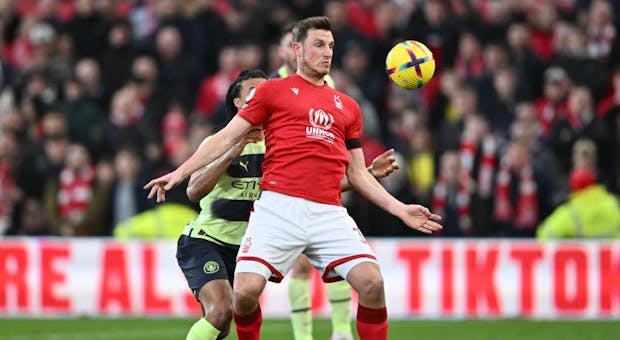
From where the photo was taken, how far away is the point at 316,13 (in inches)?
701

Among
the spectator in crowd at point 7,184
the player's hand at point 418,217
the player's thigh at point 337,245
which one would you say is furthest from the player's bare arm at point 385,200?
the spectator in crowd at point 7,184

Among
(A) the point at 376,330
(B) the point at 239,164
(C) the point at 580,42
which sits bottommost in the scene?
(A) the point at 376,330

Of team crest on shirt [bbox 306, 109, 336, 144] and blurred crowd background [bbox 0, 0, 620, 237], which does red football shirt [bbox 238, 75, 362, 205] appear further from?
blurred crowd background [bbox 0, 0, 620, 237]

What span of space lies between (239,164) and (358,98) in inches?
298

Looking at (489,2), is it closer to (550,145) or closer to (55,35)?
(550,145)

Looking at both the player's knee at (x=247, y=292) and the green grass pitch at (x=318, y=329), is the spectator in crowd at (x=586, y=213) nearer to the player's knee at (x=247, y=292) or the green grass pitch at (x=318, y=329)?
the green grass pitch at (x=318, y=329)

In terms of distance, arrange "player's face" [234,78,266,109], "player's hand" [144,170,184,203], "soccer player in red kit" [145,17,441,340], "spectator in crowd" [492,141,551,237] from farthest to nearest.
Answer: "spectator in crowd" [492,141,551,237] < "player's face" [234,78,266,109] < "soccer player in red kit" [145,17,441,340] < "player's hand" [144,170,184,203]

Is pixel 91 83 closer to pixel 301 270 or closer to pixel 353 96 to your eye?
pixel 353 96

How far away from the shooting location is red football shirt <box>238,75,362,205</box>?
7.74 m

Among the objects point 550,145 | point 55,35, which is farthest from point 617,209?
point 55,35

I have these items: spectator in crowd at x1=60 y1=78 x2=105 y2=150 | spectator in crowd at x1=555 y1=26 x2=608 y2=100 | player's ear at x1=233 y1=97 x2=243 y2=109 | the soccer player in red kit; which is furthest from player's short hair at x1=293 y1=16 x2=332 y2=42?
spectator in crowd at x1=60 y1=78 x2=105 y2=150

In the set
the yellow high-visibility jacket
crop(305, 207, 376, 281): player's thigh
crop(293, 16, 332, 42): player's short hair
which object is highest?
crop(293, 16, 332, 42): player's short hair

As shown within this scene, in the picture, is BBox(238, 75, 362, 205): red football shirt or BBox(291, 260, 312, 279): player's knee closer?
BBox(238, 75, 362, 205): red football shirt

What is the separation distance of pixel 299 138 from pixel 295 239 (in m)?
0.65
